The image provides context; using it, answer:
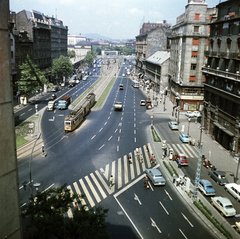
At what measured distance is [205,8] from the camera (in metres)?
71.9

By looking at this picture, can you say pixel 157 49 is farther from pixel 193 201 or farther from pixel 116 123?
pixel 193 201

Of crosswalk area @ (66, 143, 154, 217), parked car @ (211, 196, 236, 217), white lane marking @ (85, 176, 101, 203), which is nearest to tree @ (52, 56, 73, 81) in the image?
crosswalk area @ (66, 143, 154, 217)

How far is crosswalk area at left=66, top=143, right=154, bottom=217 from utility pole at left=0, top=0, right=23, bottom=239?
16.8 metres

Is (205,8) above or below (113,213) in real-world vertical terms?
above

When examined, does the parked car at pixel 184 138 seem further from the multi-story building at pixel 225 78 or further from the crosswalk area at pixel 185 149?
the multi-story building at pixel 225 78

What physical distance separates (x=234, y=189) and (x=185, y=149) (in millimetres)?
16235

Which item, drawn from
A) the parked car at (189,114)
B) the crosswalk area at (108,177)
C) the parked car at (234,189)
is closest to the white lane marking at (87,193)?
the crosswalk area at (108,177)

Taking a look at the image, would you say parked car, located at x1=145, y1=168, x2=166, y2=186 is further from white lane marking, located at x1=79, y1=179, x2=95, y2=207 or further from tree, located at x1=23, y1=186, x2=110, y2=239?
tree, located at x1=23, y1=186, x2=110, y2=239

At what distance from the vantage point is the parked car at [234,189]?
3244 cm

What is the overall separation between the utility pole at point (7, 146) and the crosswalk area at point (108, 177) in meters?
16.8

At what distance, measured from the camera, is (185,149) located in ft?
161

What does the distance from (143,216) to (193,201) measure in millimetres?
6671

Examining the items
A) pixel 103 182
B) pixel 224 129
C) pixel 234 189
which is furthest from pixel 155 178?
pixel 224 129

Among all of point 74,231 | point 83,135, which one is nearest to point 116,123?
point 83,135
